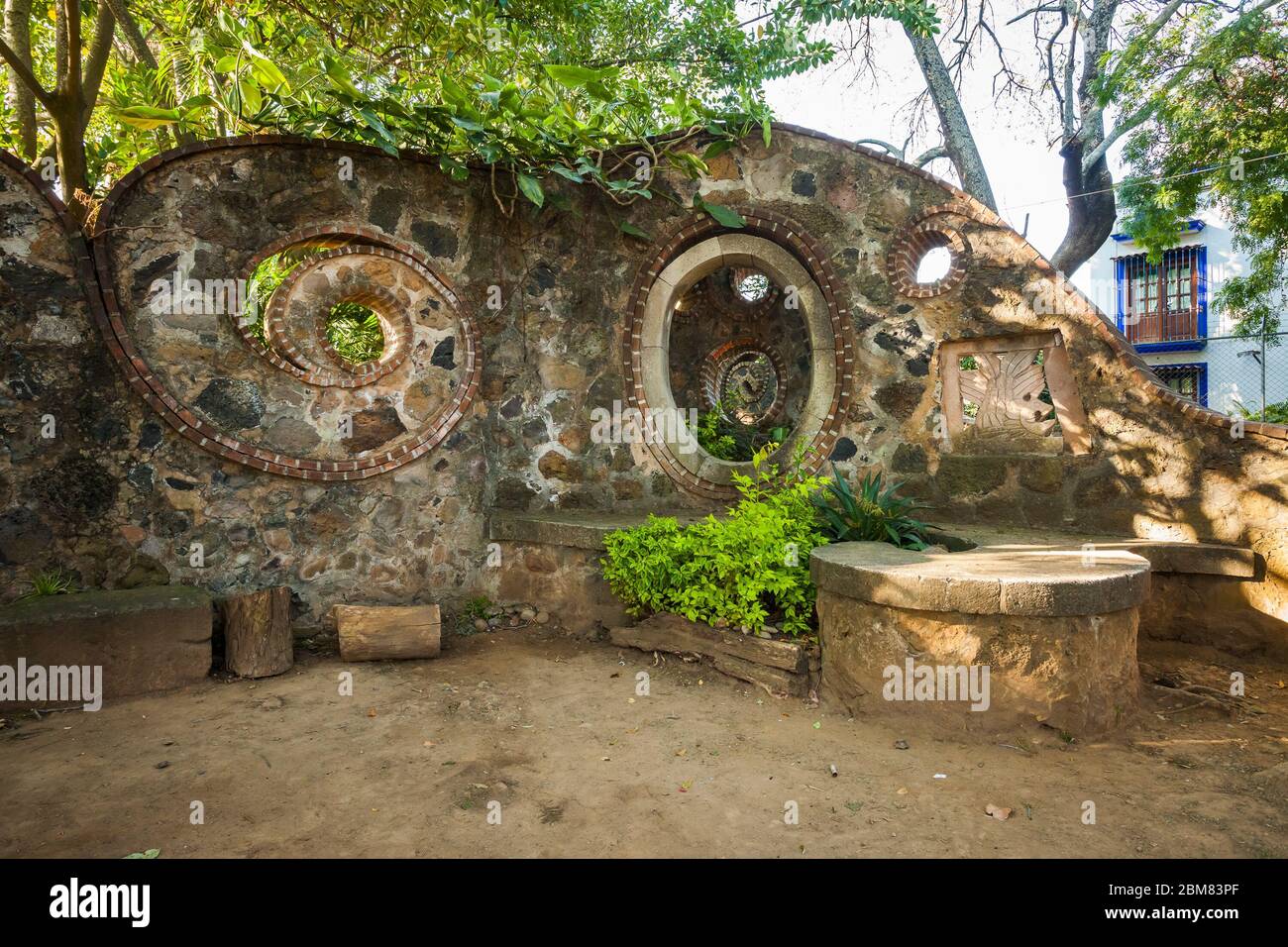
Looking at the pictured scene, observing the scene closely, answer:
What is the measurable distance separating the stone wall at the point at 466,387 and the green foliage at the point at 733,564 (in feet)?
3.24

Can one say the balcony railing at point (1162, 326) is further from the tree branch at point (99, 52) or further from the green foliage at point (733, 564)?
the tree branch at point (99, 52)

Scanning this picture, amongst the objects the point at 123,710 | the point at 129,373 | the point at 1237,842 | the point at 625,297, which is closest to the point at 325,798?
the point at 123,710

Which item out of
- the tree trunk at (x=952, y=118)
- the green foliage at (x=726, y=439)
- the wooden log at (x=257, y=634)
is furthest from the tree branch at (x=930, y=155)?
the wooden log at (x=257, y=634)

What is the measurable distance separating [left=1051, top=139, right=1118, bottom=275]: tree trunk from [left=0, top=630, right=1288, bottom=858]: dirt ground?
6899 mm

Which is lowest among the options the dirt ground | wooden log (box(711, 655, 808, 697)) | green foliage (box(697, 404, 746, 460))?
the dirt ground

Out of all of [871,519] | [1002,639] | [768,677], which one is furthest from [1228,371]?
[768,677]

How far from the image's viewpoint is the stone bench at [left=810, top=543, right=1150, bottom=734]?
3.03 m

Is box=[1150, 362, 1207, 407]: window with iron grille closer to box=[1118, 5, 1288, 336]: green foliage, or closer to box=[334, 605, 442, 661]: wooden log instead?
box=[1118, 5, 1288, 336]: green foliage

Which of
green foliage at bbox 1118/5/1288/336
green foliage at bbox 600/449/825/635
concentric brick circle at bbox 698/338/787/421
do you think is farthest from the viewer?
concentric brick circle at bbox 698/338/787/421

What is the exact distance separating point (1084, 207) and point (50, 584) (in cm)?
1068

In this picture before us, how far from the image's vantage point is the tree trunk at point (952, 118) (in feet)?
30.9

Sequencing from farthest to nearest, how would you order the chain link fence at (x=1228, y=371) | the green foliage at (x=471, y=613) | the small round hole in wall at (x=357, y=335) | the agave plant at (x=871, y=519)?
1. the chain link fence at (x=1228, y=371)
2. the small round hole in wall at (x=357, y=335)
3. the green foliage at (x=471, y=613)
4. the agave plant at (x=871, y=519)

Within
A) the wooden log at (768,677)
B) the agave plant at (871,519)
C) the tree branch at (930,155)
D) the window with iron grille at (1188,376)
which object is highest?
the tree branch at (930,155)

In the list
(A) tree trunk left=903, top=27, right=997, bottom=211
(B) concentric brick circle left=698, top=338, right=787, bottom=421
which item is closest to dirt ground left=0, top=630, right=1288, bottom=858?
(B) concentric brick circle left=698, top=338, right=787, bottom=421
